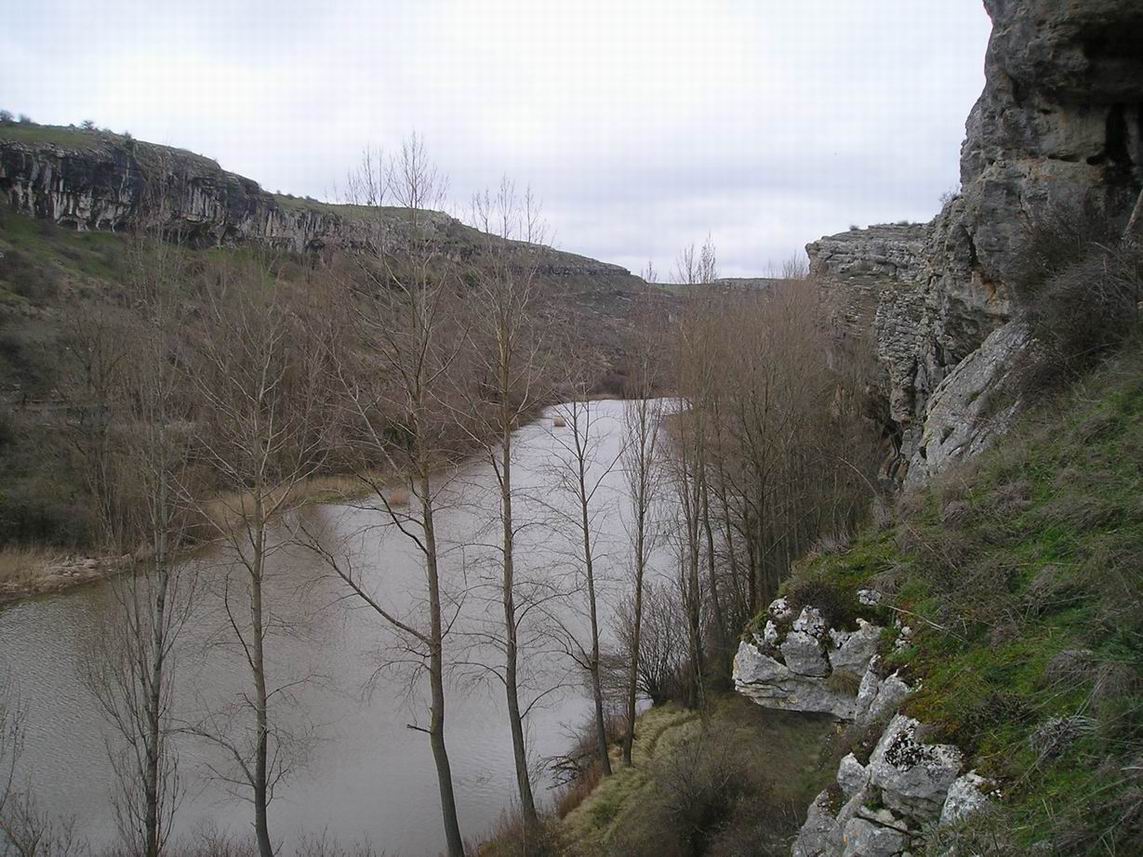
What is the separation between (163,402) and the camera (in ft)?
31.2

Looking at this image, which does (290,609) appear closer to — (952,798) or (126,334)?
(126,334)

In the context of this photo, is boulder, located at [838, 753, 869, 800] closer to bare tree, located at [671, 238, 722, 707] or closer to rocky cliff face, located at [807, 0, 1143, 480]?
rocky cliff face, located at [807, 0, 1143, 480]

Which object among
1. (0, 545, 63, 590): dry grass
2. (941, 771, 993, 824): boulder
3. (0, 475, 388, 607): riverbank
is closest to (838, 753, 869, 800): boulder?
(941, 771, 993, 824): boulder

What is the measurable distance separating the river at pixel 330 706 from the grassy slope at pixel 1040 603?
607cm

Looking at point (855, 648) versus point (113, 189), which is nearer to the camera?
point (855, 648)

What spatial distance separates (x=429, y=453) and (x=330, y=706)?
5867 mm

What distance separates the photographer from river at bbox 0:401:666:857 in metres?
10.6

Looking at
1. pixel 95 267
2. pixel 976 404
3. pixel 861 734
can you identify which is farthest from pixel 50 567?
pixel 95 267

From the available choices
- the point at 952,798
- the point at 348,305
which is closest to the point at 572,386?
the point at 348,305

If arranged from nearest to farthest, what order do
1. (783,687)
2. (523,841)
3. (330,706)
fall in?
(783,687)
(523,841)
(330,706)

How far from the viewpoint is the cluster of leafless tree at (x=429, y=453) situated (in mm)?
9547

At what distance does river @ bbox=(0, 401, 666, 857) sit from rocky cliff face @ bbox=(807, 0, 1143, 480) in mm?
5683

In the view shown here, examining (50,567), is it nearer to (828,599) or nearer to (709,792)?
(709,792)

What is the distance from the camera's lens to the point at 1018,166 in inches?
355
